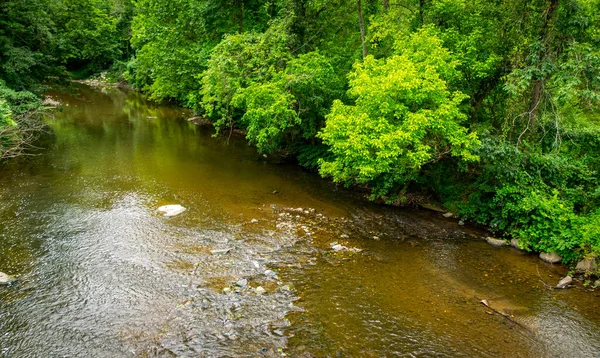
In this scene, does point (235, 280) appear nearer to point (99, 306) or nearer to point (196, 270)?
point (196, 270)

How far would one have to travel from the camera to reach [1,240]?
37.2 ft

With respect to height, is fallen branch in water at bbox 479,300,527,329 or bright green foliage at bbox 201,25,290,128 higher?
bright green foliage at bbox 201,25,290,128

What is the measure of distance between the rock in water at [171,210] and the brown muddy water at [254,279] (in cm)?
34

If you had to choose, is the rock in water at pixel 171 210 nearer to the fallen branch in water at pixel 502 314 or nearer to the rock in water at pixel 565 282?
the fallen branch in water at pixel 502 314

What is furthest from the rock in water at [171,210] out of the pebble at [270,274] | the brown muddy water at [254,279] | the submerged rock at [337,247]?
the submerged rock at [337,247]

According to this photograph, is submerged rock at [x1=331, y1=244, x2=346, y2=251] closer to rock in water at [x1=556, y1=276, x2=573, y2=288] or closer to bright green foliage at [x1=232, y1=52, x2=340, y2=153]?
rock in water at [x1=556, y1=276, x2=573, y2=288]

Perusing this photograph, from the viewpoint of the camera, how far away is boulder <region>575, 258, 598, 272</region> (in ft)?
34.6

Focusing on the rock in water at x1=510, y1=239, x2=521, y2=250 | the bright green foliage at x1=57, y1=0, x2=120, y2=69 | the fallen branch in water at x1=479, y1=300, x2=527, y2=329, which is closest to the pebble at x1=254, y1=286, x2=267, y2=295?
the fallen branch in water at x1=479, y1=300, x2=527, y2=329

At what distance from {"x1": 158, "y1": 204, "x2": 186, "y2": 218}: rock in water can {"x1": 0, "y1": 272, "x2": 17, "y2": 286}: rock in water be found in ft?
16.1

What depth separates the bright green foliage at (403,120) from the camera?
42.3 feet


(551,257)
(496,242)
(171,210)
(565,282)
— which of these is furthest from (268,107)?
(565,282)

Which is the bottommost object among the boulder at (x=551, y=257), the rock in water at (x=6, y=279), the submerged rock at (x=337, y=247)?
the rock in water at (x=6, y=279)

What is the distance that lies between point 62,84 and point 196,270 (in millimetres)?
19959

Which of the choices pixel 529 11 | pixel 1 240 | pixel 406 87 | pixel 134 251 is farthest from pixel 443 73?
pixel 1 240
